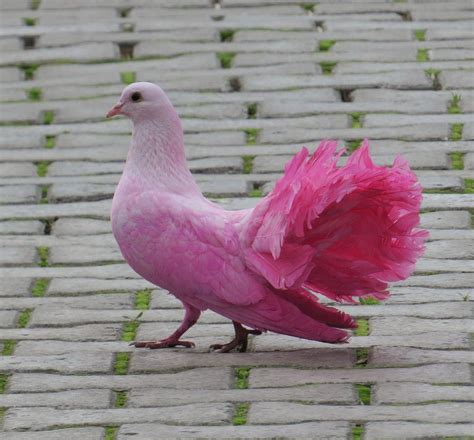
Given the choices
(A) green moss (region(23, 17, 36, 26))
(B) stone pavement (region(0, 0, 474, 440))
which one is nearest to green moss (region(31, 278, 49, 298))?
(B) stone pavement (region(0, 0, 474, 440))

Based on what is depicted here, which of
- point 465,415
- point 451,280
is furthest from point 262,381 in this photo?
point 451,280

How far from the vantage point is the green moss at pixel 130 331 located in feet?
16.3

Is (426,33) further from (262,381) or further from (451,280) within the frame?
(262,381)

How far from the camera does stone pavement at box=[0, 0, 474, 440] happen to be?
4.30 metres

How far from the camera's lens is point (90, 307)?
5.21 meters

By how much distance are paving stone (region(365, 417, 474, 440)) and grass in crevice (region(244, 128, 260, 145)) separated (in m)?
2.67

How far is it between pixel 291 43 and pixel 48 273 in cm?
267

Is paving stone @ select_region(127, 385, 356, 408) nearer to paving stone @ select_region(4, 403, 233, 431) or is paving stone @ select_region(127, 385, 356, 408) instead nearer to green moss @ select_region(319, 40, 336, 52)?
paving stone @ select_region(4, 403, 233, 431)

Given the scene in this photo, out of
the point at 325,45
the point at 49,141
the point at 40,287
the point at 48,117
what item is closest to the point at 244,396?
the point at 40,287

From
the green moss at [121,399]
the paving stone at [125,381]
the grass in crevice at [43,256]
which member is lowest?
the green moss at [121,399]

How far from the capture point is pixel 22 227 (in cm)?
594

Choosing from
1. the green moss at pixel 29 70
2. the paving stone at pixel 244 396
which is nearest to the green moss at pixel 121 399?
the paving stone at pixel 244 396

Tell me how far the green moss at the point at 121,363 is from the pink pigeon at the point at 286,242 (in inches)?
3.0

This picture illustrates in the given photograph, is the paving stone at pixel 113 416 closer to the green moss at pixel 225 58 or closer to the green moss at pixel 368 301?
the green moss at pixel 368 301
